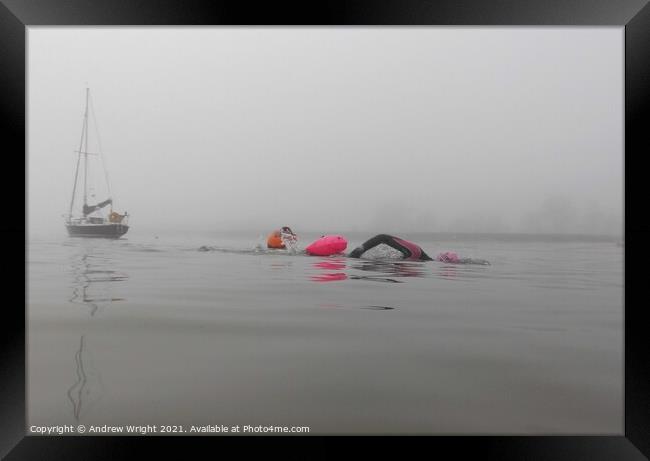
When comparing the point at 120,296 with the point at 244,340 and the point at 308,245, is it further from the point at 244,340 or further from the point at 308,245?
the point at 308,245

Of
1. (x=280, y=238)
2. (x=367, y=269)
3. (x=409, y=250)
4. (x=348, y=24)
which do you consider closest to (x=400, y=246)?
(x=409, y=250)

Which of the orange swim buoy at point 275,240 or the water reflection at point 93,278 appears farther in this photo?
the orange swim buoy at point 275,240

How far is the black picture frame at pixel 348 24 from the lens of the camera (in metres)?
2.16

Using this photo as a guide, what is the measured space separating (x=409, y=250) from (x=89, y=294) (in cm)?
233

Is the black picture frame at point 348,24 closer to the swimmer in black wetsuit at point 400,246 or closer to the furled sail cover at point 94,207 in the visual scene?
the furled sail cover at point 94,207

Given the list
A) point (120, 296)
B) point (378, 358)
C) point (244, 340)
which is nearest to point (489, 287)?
point (378, 358)

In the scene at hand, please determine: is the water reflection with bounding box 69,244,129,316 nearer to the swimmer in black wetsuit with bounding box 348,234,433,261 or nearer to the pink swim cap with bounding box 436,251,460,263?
the swimmer in black wetsuit with bounding box 348,234,433,261

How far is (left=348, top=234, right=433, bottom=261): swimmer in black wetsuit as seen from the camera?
3.01 metres

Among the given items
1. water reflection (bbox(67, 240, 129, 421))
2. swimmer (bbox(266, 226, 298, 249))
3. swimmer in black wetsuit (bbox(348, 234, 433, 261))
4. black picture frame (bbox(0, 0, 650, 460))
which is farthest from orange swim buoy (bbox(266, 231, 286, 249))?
black picture frame (bbox(0, 0, 650, 460))

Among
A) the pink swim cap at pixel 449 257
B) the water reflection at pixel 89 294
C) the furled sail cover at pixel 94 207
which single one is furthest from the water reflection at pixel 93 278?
the pink swim cap at pixel 449 257

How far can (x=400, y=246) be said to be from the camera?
122 inches

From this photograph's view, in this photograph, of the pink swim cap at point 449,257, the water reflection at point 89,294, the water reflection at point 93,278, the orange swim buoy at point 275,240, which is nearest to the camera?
the water reflection at point 89,294

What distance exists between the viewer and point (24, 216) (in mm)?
2305

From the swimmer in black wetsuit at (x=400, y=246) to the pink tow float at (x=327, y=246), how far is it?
0.46 feet
